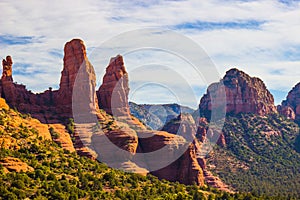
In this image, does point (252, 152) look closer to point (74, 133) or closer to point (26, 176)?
point (74, 133)

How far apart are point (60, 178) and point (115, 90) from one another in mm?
46456

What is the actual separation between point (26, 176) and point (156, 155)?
43317 millimetres

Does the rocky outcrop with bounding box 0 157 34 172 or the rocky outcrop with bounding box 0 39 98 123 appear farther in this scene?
the rocky outcrop with bounding box 0 39 98 123

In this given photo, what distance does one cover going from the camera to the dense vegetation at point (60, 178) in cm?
8662

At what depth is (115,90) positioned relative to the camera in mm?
139500

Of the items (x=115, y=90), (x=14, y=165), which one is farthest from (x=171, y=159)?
(x=14, y=165)

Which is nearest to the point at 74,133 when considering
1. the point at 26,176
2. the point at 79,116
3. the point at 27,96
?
the point at 79,116

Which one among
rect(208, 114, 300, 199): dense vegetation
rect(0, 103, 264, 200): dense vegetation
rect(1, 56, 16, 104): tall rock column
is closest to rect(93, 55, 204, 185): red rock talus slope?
rect(0, 103, 264, 200): dense vegetation

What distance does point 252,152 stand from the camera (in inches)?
7648

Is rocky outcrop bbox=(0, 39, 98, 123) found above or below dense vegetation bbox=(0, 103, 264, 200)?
above

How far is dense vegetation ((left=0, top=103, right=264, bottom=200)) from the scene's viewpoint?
8662 centimetres

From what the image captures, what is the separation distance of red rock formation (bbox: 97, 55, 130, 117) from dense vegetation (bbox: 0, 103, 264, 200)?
956 inches

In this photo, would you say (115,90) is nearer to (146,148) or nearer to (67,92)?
(67,92)

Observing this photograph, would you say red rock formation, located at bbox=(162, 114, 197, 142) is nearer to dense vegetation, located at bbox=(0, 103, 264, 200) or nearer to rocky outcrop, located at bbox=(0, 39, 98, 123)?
rocky outcrop, located at bbox=(0, 39, 98, 123)
